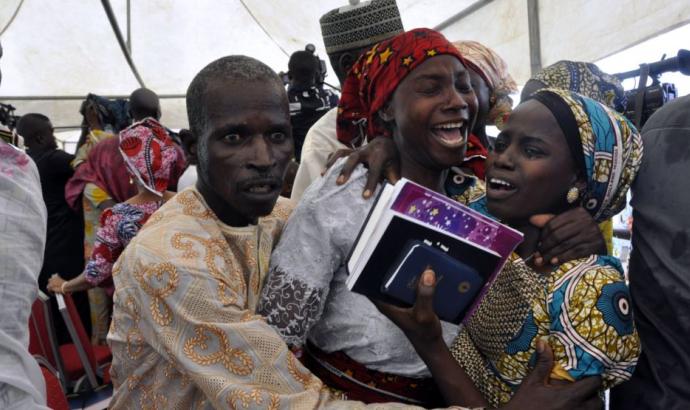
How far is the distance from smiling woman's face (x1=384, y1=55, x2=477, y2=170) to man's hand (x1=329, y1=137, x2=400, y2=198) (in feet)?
0.20

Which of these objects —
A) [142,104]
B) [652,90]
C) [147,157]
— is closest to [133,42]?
[142,104]

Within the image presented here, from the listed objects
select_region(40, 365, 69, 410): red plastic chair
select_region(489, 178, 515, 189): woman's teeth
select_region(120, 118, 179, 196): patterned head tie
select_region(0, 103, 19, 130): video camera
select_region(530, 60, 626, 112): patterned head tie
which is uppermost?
select_region(530, 60, 626, 112): patterned head tie

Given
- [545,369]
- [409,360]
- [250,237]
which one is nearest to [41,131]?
[250,237]

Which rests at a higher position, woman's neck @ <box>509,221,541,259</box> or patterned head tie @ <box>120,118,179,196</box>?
woman's neck @ <box>509,221,541,259</box>

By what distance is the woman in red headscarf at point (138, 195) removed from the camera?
275 centimetres

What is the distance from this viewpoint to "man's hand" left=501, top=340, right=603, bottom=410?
1152 mm

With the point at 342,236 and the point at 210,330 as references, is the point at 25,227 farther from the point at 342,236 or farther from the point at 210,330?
the point at 342,236

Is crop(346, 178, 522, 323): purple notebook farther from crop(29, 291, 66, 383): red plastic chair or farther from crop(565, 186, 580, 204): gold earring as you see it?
crop(29, 291, 66, 383): red plastic chair

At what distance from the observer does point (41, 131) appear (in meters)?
4.21

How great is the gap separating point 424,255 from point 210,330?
0.47 metres

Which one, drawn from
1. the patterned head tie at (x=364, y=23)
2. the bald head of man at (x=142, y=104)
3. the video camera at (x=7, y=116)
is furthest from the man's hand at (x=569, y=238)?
the video camera at (x=7, y=116)

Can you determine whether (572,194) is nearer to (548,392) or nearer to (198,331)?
(548,392)

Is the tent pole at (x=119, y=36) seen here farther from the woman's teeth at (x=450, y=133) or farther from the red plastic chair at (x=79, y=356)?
the woman's teeth at (x=450, y=133)

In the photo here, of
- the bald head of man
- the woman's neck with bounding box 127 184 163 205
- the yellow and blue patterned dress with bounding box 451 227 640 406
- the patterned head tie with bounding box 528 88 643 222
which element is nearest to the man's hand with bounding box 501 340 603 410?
the yellow and blue patterned dress with bounding box 451 227 640 406
